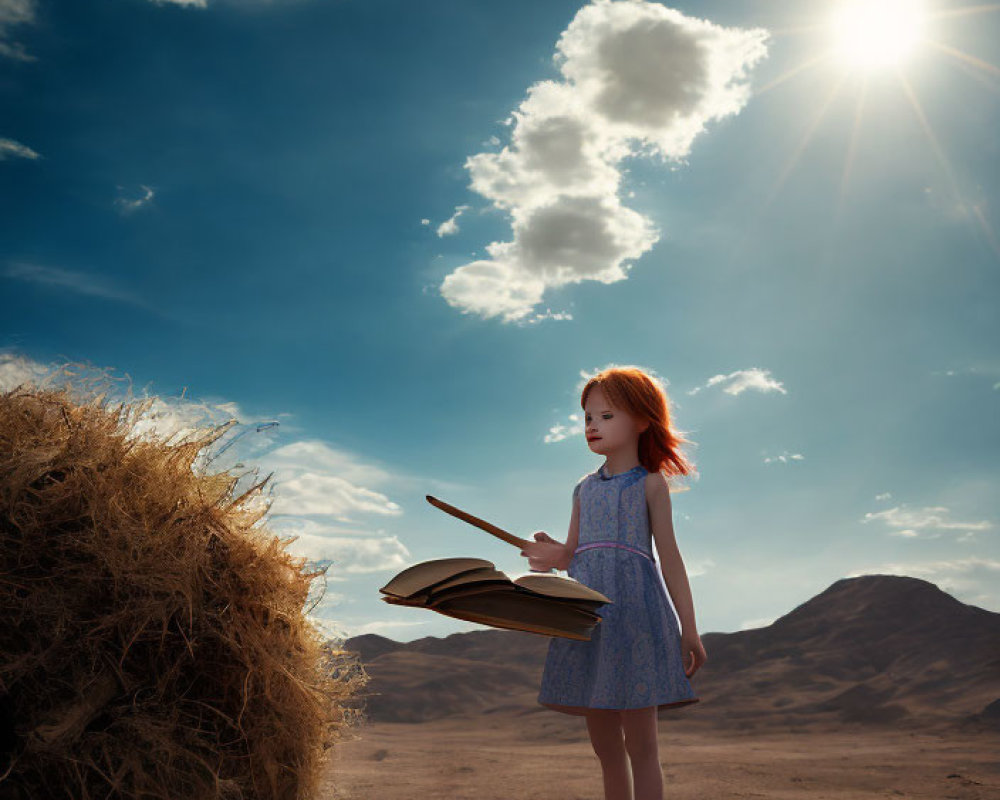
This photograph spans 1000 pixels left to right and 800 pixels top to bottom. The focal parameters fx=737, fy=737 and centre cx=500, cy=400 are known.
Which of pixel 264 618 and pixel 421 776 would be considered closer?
pixel 264 618

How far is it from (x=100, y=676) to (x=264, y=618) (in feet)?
1.36

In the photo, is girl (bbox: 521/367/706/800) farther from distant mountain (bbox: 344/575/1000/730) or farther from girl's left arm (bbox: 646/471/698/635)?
distant mountain (bbox: 344/575/1000/730)

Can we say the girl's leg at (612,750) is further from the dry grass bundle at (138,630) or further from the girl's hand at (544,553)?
the dry grass bundle at (138,630)

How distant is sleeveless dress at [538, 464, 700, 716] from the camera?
2949mm

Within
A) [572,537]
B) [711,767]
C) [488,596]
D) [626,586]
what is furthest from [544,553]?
[711,767]

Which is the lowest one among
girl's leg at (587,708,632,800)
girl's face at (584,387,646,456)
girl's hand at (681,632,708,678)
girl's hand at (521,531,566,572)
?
girl's leg at (587,708,632,800)

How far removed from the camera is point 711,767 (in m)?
8.95

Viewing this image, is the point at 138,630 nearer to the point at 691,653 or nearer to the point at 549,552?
the point at 549,552

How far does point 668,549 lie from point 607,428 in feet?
2.05

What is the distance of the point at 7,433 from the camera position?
1.97 meters

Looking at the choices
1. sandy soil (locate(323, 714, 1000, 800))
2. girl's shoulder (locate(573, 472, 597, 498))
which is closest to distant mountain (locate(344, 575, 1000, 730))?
sandy soil (locate(323, 714, 1000, 800))

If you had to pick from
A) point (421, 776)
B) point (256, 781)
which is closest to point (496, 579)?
point (256, 781)

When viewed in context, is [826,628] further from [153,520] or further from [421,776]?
[153,520]

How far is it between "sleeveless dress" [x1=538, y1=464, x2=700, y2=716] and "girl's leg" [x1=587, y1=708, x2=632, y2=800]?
0.08m
